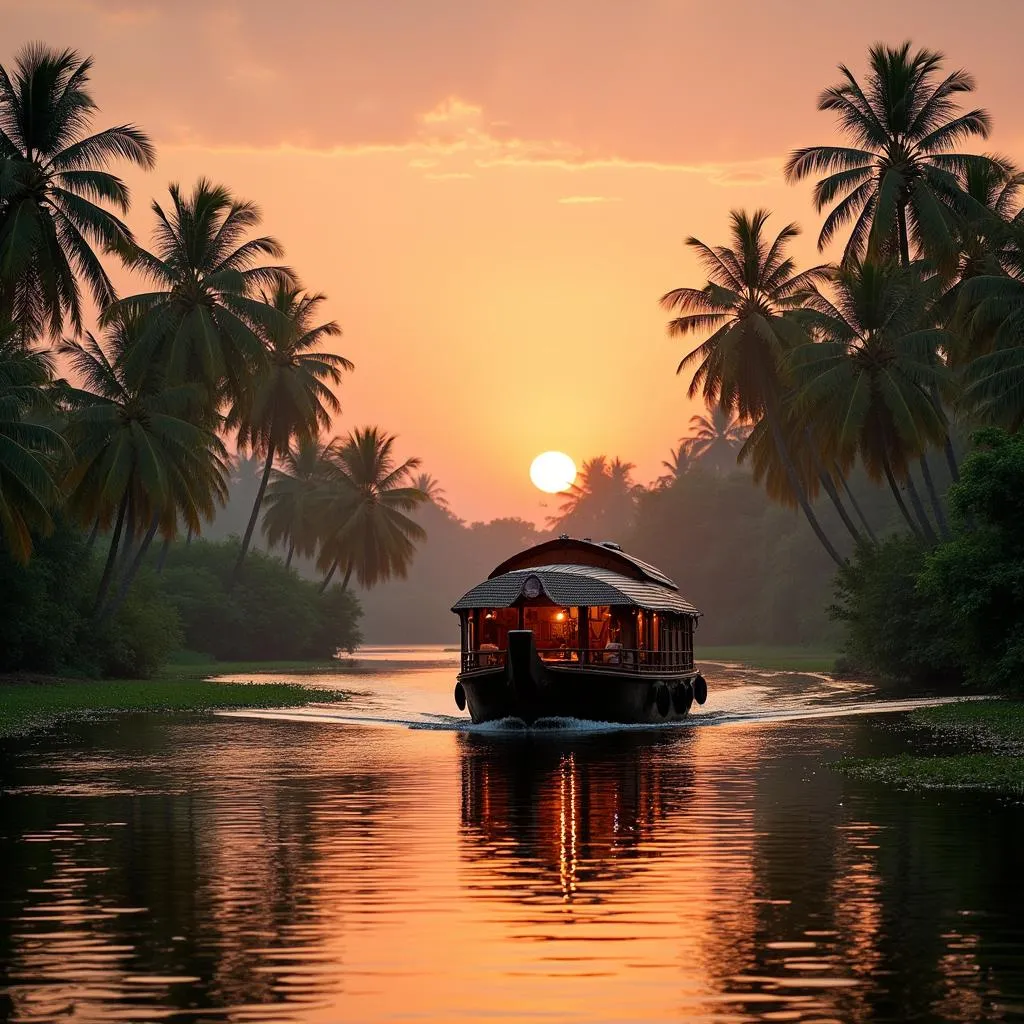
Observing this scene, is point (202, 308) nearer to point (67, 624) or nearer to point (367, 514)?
point (67, 624)

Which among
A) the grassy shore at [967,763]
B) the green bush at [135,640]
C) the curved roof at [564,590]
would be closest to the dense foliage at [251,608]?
the green bush at [135,640]

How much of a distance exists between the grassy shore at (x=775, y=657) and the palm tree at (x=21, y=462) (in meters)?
39.5

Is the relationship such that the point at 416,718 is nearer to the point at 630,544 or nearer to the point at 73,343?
the point at 73,343

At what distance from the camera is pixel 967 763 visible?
22609 millimetres

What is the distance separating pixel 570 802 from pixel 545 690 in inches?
599

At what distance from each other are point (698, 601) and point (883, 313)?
241ft

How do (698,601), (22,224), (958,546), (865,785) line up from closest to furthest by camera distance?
1. (865,785)
2. (958,546)
3. (22,224)
4. (698,601)

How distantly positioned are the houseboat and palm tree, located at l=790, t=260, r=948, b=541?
11.4 meters

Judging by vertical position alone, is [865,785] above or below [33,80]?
below

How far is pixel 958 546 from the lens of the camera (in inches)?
1495

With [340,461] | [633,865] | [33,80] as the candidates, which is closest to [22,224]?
[33,80]

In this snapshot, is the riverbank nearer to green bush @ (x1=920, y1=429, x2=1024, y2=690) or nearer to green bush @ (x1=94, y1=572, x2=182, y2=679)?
green bush @ (x1=94, y1=572, x2=182, y2=679)

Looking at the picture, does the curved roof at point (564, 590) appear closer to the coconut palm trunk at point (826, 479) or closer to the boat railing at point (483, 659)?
the boat railing at point (483, 659)

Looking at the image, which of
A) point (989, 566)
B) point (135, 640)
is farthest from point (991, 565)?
point (135, 640)
